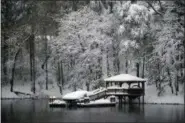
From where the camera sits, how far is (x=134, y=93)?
41.5 metres

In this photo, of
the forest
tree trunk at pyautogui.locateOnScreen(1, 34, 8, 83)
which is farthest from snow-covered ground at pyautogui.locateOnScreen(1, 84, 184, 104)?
tree trunk at pyautogui.locateOnScreen(1, 34, 8, 83)

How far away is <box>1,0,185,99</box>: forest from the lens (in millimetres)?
43500

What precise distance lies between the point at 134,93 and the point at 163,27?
325 inches

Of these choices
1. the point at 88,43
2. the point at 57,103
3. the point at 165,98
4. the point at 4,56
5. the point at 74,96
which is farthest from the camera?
the point at 4,56

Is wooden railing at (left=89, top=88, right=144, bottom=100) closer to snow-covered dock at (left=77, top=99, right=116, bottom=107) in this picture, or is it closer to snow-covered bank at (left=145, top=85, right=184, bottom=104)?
snow-covered dock at (left=77, top=99, right=116, bottom=107)

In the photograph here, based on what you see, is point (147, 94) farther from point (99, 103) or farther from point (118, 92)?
point (99, 103)

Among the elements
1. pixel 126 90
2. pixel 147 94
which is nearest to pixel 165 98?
pixel 147 94

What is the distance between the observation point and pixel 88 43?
48.7m

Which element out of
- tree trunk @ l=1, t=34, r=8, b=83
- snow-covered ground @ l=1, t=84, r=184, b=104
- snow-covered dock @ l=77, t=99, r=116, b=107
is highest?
tree trunk @ l=1, t=34, r=8, b=83

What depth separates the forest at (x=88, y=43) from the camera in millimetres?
43500

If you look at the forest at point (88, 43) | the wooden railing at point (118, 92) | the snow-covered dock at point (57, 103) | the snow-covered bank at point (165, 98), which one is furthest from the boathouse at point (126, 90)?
the snow-covered dock at point (57, 103)

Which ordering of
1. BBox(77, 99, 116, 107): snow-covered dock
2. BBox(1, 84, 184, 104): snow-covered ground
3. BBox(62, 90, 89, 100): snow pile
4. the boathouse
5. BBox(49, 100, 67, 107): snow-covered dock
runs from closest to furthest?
1. BBox(49, 100, 67, 107): snow-covered dock
2. BBox(77, 99, 116, 107): snow-covered dock
3. BBox(62, 90, 89, 100): snow pile
4. BBox(1, 84, 184, 104): snow-covered ground
5. the boathouse

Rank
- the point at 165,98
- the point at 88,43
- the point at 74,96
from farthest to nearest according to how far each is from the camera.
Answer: the point at 88,43 → the point at 165,98 → the point at 74,96

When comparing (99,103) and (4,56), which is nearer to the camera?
(99,103)
